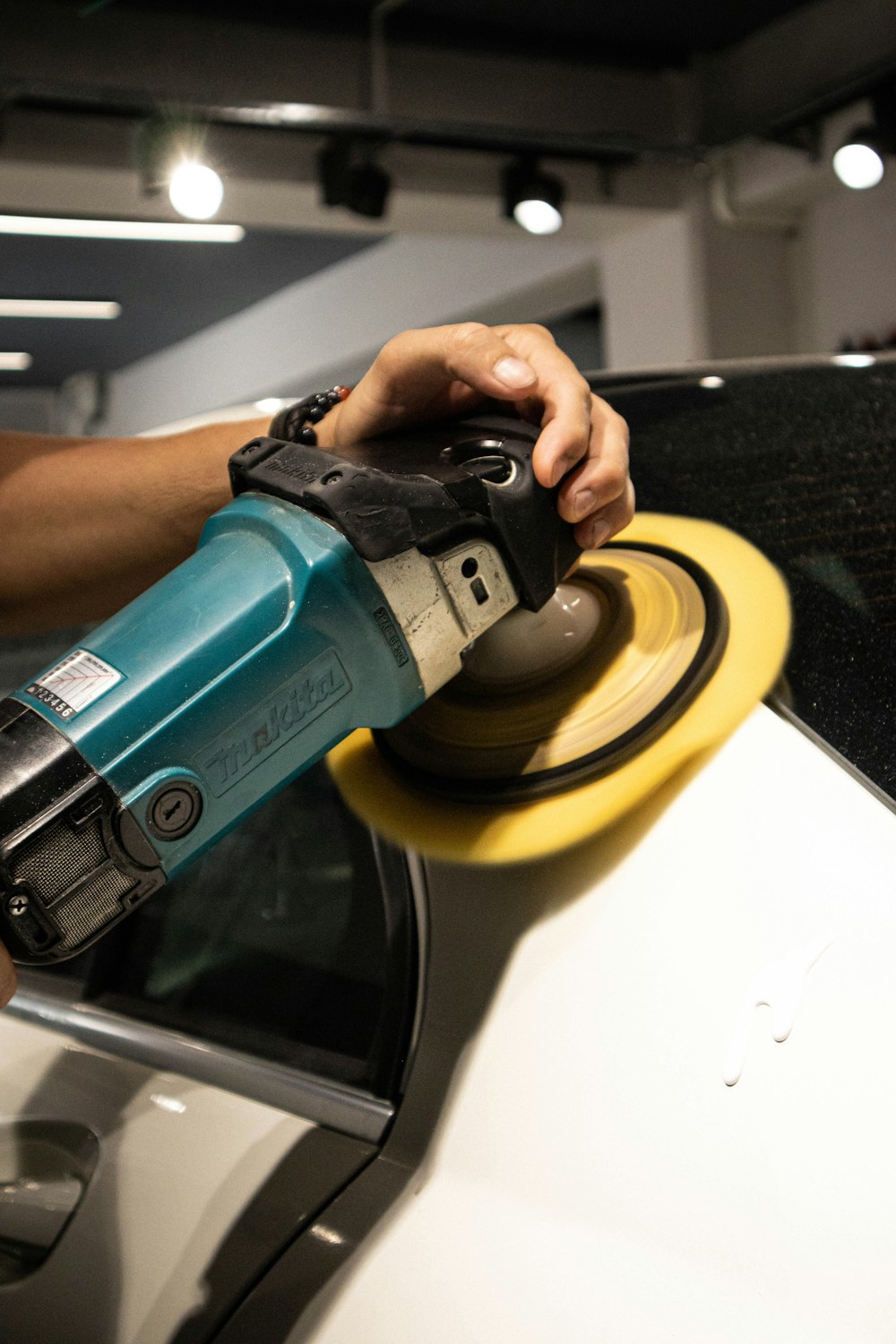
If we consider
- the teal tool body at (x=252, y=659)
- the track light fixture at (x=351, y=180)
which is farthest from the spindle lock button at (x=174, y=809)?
the track light fixture at (x=351, y=180)

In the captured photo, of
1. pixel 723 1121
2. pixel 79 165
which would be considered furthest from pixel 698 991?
pixel 79 165

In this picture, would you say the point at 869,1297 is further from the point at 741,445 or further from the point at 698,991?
the point at 741,445

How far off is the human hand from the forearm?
255 mm

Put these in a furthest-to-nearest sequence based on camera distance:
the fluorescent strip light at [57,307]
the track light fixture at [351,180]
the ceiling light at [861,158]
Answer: the fluorescent strip light at [57,307], the track light fixture at [351,180], the ceiling light at [861,158]

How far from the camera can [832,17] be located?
20.6 feet

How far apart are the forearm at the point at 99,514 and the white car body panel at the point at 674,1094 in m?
0.55

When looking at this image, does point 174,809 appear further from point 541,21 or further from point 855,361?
point 541,21

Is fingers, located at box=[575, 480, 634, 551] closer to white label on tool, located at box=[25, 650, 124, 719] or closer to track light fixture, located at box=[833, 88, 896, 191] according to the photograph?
white label on tool, located at box=[25, 650, 124, 719]

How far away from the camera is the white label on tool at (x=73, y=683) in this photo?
0.72 m

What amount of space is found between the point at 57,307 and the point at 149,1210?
11.7 meters

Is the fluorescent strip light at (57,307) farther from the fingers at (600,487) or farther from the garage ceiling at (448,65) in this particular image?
the fingers at (600,487)

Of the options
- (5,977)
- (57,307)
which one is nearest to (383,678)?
(5,977)

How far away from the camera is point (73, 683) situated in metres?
Answer: 0.73

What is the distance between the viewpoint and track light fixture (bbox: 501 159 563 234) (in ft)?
22.6
